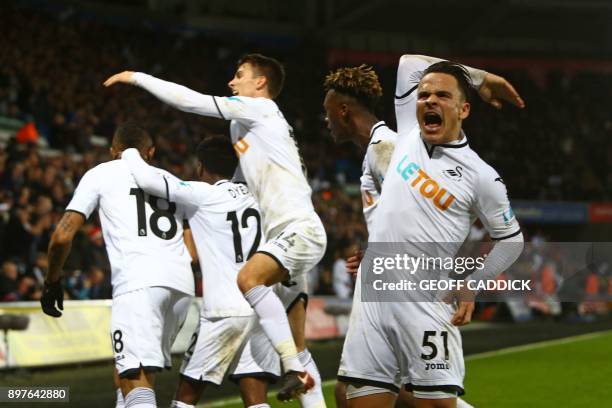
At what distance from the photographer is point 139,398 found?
22.1 ft

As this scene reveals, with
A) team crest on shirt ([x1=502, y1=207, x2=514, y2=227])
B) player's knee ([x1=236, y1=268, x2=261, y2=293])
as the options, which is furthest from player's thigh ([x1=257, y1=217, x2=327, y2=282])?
team crest on shirt ([x1=502, y1=207, x2=514, y2=227])

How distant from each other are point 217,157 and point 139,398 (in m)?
1.80

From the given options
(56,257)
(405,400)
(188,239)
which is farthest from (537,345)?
(56,257)

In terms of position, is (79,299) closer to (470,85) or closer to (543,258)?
(470,85)

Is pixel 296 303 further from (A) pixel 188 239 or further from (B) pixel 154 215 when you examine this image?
(B) pixel 154 215

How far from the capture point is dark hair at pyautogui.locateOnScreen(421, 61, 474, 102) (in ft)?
18.2

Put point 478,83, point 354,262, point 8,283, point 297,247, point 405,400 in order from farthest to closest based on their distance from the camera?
point 8,283 < point 405,400 < point 297,247 < point 354,262 < point 478,83

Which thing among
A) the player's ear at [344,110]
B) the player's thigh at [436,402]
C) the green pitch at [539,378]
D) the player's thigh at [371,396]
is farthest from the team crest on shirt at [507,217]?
the green pitch at [539,378]

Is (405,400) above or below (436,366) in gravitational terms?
below

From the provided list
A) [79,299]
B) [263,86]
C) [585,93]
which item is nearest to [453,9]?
[585,93]

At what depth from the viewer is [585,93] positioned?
127ft

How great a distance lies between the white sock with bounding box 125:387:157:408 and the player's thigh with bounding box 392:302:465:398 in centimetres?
201

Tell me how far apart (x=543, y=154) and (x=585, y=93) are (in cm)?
443

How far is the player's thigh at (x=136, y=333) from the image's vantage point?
6770 mm
